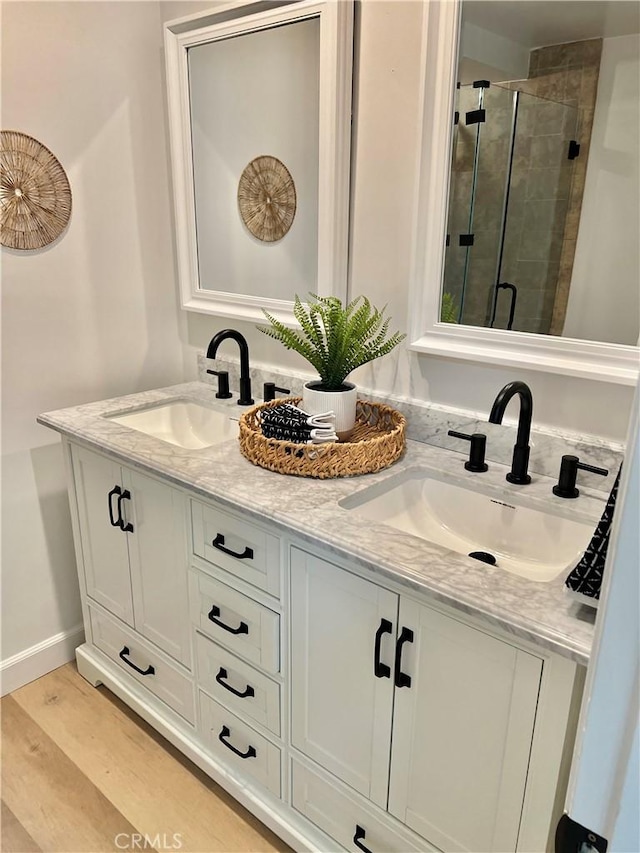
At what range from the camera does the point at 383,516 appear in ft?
4.66

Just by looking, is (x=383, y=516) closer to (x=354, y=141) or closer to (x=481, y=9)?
(x=354, y=141)

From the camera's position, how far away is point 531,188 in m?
1.34

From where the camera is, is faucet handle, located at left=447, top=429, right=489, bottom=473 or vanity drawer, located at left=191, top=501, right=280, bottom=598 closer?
vanity drawer, located at left=191, top=501, right=280, bottom=598

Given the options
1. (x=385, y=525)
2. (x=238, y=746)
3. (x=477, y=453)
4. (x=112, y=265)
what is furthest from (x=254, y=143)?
(x=238, y=746)

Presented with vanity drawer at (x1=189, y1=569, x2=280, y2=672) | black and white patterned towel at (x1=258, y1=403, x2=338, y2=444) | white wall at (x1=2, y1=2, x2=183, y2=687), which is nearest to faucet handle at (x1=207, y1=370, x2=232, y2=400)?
white wall at (x1=2, y1=2, x2=183, y2=687)

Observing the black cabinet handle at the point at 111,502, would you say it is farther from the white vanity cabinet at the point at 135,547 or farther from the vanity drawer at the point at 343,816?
the vanity drawer at the point at 343,816

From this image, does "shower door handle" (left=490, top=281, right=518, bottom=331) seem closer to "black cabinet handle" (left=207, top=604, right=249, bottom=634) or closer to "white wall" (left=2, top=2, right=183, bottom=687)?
"black cabinet handle" (left=207, top=604, right=249, bottom=634)

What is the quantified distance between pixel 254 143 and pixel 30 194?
66cm

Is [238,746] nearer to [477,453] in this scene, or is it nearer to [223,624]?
[223,624]

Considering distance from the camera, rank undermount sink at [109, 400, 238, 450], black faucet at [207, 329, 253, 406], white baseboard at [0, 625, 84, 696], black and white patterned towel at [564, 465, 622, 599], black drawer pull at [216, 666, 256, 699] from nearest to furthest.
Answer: black and white patterned towel at [564, 465, 622, 599] < black drawer pull at [216, 666, 256, 699] < black faucet at [207, 329, 253, 406] < undermount sink at [109, 400, 238, 450] < white baseboard at [0, 625, 84, 696]

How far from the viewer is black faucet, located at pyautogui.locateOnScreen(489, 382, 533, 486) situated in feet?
4.07

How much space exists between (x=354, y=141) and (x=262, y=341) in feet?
2.22

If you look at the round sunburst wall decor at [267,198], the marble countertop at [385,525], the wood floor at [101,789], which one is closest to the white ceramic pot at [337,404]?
the marble countertop at [385,525]

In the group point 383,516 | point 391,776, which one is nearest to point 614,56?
point 383,516
